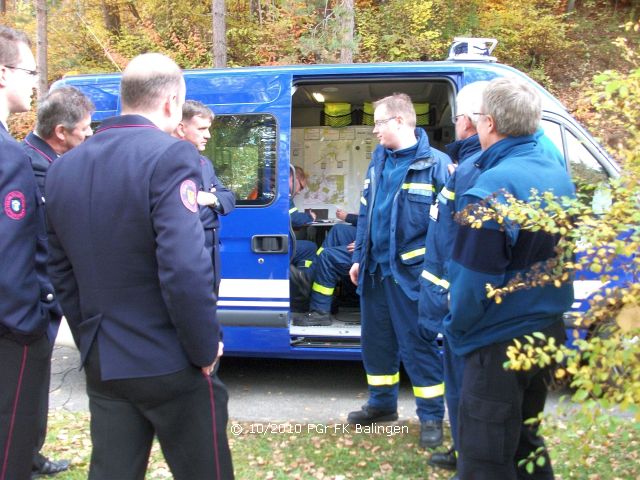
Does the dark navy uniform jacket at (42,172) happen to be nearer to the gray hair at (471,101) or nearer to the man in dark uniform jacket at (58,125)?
the man in dark uniform jacket at (58,125)

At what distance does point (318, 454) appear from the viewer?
11.8ft

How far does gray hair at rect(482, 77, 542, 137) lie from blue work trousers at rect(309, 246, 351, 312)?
2918 mm

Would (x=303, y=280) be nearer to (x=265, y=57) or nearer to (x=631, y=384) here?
(x=631, y=384)

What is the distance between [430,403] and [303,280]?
1818mm

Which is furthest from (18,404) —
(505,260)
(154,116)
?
(505,260)

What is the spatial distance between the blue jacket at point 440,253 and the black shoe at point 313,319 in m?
1.80

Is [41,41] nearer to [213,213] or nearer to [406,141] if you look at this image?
[213,213]

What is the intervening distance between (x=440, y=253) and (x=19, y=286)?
6.08 feet

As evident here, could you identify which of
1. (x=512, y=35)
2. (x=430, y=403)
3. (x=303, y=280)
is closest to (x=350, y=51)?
(x=512, y=35)

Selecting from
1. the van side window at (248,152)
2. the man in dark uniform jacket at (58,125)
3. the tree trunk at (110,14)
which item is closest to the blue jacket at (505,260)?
the man in dark uniform jacket at (58,125)

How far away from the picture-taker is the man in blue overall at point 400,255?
3.63 metres

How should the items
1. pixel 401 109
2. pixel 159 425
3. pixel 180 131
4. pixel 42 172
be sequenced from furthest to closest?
pixel 401 109 < pixel 180 131 < pixel 42 172 < pixel 159 425

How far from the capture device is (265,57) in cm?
1277

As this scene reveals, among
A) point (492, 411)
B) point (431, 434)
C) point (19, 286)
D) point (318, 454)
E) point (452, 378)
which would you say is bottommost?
point (318, 454)
